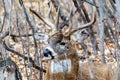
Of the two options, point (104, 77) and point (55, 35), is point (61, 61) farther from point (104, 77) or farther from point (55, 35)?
point (104, 77)

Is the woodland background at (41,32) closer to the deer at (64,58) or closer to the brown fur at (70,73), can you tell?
the deer at (64,58)

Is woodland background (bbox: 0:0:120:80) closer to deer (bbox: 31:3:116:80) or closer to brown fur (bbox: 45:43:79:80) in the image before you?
deer (bbox: 31:3:116:80)

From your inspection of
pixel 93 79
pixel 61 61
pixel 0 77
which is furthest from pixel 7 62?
pixel 93 79

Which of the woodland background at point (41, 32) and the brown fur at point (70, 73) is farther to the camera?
the brown fur at point (70, 73)

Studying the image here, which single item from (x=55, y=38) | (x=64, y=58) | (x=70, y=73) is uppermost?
(x=55, y=38)

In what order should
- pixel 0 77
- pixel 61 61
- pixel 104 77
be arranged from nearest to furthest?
pixel 0 77, pixel 61 61, pixel 104 77

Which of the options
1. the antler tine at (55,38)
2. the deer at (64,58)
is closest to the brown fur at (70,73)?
the deer at (64,58)

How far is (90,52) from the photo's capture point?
6.43 meters

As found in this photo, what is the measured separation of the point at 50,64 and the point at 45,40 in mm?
310

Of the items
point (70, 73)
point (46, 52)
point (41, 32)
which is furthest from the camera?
point (41, 32)

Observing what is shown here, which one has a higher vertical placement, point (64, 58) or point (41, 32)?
point (41, 32)

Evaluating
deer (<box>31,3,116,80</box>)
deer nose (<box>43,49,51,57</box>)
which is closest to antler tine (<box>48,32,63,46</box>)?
deer (<box>31,3,116,80</box>)

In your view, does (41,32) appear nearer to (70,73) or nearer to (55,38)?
(55,38)

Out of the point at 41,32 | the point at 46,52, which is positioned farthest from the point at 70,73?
the point at 41,32
